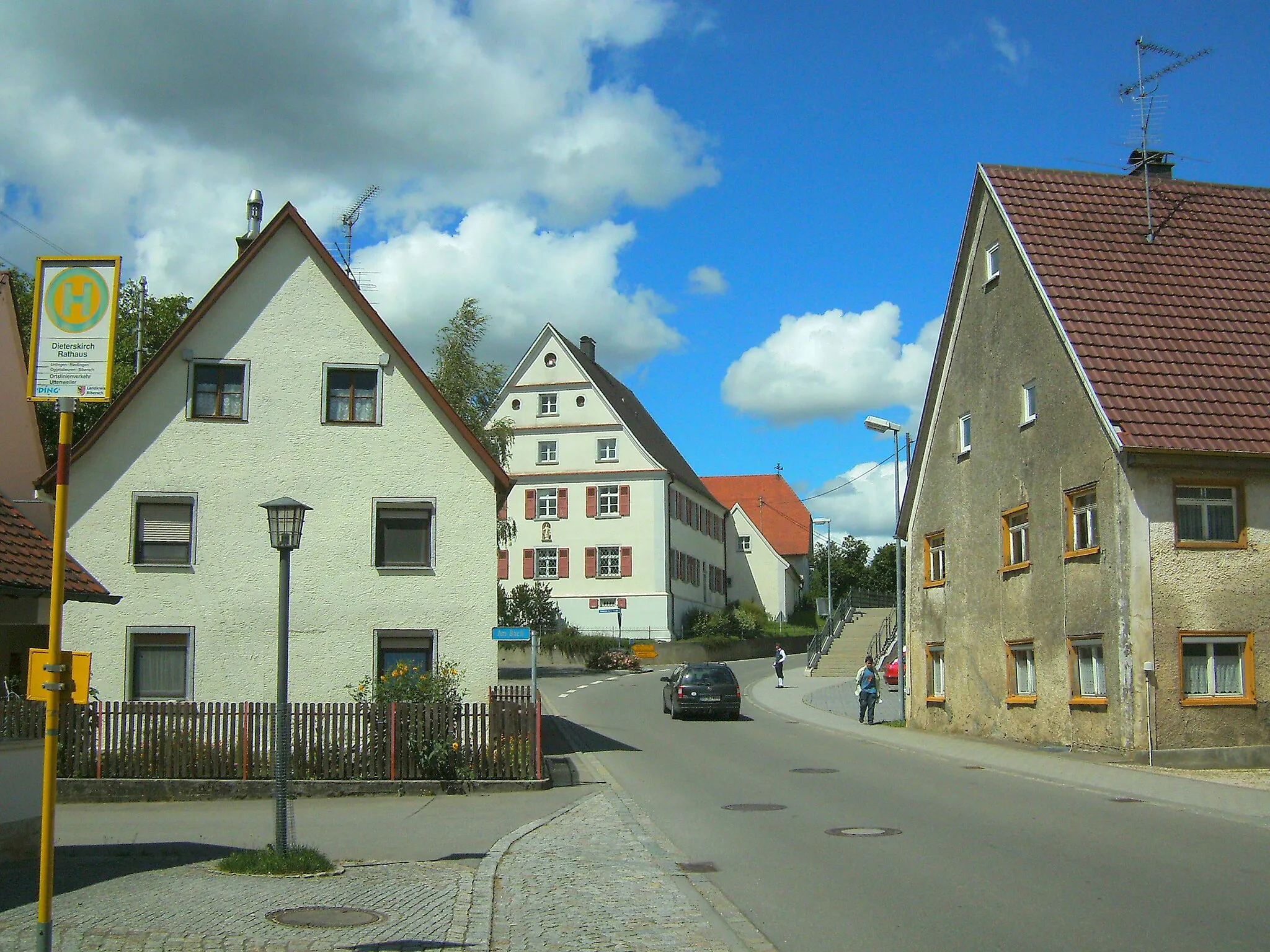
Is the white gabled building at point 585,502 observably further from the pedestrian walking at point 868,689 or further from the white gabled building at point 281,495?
the white gabled building at point 281,495

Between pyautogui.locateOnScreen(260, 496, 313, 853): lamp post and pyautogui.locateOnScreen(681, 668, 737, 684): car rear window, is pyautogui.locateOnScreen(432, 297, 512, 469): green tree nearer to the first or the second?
pyautogui.locateOnScreen(681, 668, 737, 684): car rear window

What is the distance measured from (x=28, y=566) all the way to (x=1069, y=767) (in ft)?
50.5

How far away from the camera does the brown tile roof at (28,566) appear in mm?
11359

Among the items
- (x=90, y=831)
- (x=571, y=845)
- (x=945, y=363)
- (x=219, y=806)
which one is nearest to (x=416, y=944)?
(x=571, y=845)

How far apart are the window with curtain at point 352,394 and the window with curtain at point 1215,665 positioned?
1487cm

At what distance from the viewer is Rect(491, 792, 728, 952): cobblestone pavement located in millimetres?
8031

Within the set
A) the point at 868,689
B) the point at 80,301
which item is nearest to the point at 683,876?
the point at 80,301

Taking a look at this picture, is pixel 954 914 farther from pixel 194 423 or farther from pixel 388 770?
pixel 194 423

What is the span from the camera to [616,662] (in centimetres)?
5569

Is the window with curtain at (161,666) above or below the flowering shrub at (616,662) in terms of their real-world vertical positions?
above

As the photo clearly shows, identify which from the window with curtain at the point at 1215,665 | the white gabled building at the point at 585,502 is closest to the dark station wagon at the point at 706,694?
the window with curtain at the point at 1215,665

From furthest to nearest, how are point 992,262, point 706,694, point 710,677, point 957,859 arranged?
point 710,677 < point 706,694 < point 992,262 < point 957,859

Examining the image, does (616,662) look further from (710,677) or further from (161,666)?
(161,666)

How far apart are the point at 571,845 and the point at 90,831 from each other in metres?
5.73
